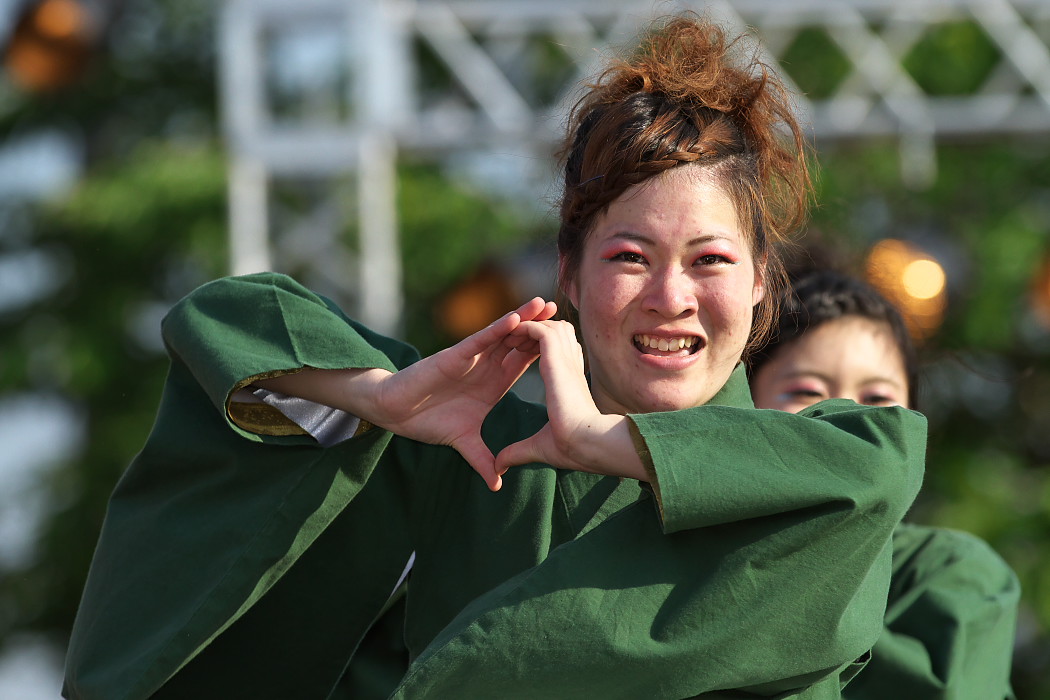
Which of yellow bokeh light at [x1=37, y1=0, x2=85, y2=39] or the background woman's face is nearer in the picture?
the background woman's face

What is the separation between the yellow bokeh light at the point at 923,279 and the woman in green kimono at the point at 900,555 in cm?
146

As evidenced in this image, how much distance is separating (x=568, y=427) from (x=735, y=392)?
0.36m

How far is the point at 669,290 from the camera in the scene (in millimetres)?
1485

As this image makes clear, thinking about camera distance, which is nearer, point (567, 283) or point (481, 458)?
point (481, 458)

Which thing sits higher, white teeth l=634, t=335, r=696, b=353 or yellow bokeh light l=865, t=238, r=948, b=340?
yellow bokeh light l=865, t=238, r=948, b=340

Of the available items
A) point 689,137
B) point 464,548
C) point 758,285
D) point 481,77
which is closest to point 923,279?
point 481,77

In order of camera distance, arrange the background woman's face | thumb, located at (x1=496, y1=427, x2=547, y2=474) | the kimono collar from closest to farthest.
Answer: thumb, located at (x1=496, y1=427, x2=547, y2=474), the kimono collar, the background woman's face

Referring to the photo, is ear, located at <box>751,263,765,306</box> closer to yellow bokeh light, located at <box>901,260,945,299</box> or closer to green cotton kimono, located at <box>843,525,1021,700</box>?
green cotton kimono, located at <box>843,525,1021,700</box>

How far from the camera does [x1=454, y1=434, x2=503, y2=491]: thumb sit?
1.43m

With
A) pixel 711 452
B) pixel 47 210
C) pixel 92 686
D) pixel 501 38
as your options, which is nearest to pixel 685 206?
pixel 711 452

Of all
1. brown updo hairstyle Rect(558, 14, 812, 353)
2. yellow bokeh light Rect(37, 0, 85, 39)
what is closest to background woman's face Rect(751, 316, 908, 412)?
brown updo hairstyle Rect(558, 14, 812, 353)

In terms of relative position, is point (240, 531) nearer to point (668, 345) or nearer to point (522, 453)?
point (522, 453)

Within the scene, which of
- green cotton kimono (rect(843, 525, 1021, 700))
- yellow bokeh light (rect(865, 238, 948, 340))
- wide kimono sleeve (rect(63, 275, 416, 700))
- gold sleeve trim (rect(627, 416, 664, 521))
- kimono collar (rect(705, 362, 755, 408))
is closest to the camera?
gold sleeve trim (rect(627, 416, 664, 521))

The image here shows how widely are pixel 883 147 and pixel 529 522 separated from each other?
171 inches
